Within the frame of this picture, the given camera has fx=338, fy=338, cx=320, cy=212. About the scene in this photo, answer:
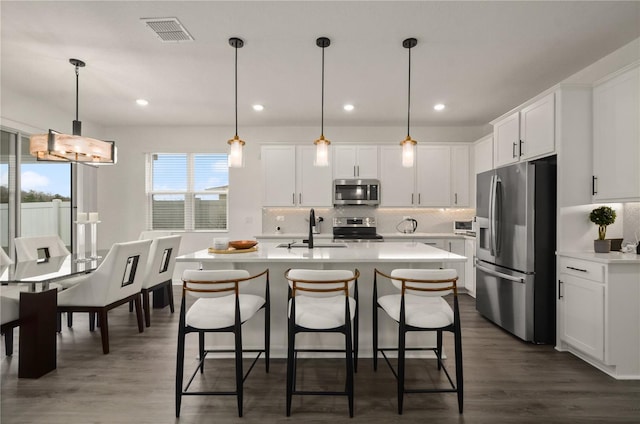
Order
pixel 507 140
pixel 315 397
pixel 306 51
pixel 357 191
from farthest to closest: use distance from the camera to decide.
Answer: pixel 357 191 → pixel 507 140 → pixel 306 51 → pixel 315 397

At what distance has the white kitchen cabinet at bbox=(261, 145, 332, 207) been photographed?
18.2ft

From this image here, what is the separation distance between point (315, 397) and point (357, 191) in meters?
3.64

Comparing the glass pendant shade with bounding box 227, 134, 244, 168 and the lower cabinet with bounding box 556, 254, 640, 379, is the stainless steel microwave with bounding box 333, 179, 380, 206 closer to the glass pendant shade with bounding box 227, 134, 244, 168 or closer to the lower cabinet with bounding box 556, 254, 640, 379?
the glass pendant shade with bounding box 227, 134, 244, 168

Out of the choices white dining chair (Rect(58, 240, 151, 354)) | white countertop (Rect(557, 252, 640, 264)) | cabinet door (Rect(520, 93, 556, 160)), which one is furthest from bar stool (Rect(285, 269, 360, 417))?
cabinet door (Rect(520, 93, 556, 160))

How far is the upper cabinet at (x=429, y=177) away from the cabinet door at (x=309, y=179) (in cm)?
92

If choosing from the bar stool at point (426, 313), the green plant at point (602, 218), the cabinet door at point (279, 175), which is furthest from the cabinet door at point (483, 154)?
the bar stool at point (426, 313)

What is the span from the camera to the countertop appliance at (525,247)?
3205 mm

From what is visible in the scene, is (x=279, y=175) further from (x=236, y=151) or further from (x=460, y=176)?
(x=460, y=176)

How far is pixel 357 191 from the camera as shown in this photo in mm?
5500

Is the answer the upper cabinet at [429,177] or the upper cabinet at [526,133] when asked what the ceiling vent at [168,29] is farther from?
the upper cabinet at [429,177]

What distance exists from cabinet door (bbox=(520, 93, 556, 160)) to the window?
4.56 m

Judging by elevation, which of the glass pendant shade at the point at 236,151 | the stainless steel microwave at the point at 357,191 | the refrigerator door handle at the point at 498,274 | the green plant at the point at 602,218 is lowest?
the refrigerator door handle at the point at 498,274

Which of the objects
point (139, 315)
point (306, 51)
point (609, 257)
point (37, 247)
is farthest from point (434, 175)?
point (37, 247)

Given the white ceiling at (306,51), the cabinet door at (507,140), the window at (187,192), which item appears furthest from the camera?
the window at (187,192)
